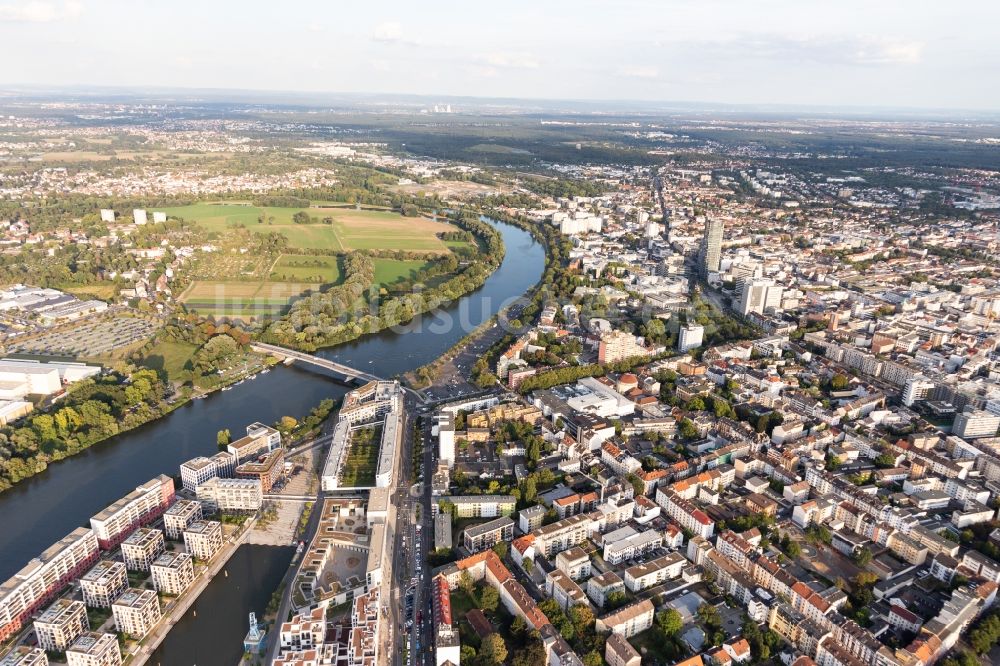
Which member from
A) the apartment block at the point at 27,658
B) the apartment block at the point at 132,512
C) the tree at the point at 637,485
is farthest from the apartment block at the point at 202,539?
the tree at the point at 637,485

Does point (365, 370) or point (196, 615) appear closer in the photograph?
point (196, 615)

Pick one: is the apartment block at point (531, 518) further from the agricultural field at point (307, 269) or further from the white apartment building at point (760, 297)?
the agricultural field at point (307, 269)

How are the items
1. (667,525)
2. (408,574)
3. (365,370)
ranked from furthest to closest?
(365,370), (667,525), (408,574)

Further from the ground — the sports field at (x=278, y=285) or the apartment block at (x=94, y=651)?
the sports field at (x=278, y=285)

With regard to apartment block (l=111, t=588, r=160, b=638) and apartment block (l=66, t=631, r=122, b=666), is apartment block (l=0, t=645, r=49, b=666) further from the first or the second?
apartment block (l=111, t=588, r=160, b=638)

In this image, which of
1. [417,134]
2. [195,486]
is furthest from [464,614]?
[417,134]

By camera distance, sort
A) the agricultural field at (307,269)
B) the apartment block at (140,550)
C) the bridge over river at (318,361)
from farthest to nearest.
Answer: the agricultural field at (307,269)
the bridge over river at (318,361)
the apartment block at (140,550)

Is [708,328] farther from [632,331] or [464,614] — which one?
[464,614]
